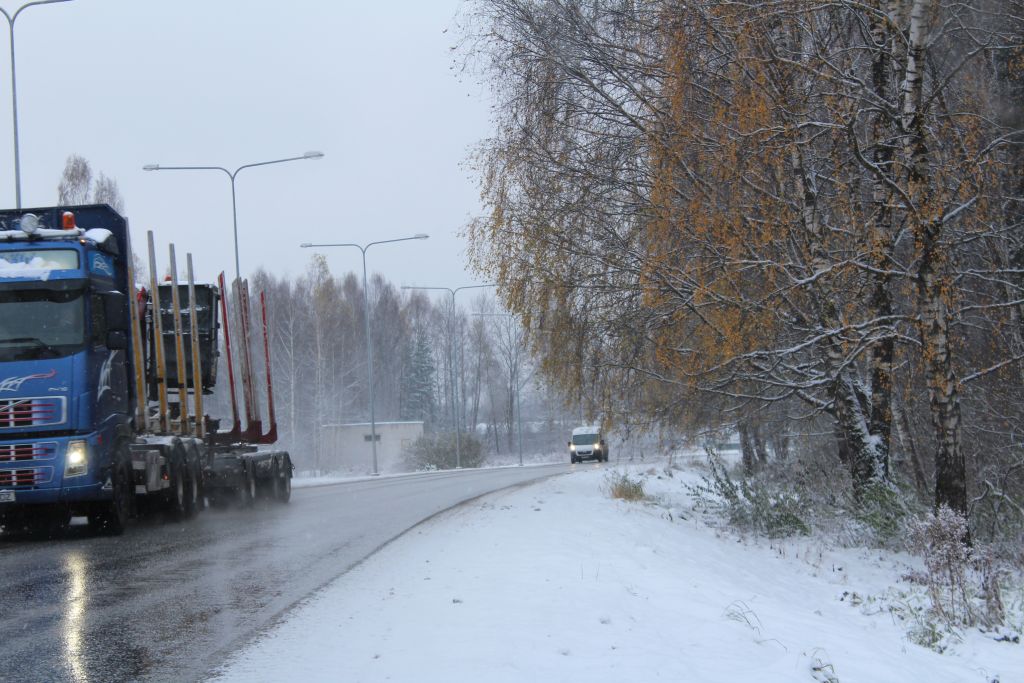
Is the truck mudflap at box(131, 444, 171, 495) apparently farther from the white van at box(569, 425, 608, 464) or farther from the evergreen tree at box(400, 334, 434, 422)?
the evergreen tree at box(400, 334, 434, 422)

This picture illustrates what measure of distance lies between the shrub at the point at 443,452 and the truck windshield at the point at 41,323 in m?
38.9

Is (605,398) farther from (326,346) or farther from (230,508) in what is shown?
(326,346)

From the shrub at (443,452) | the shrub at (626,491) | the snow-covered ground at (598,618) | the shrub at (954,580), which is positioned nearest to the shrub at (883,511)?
the snow-covered ground at (598,618)

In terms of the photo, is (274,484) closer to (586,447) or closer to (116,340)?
(116,340)

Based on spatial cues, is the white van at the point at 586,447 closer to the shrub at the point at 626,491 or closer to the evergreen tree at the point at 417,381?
the shrub at the point at 626,491

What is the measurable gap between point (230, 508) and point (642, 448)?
7.81 metres

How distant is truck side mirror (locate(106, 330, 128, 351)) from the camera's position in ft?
41.9

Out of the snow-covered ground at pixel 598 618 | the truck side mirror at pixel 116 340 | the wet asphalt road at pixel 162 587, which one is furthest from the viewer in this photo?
the truck side mirror at pixel 116 340

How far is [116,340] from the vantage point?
42.2ft

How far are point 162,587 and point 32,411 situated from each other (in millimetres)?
4561

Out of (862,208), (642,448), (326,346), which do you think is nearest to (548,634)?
(862,208)

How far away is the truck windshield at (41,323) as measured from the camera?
12.2 metres

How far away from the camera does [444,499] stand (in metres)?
19.5

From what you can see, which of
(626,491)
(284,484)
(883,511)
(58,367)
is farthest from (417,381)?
(883,511)
